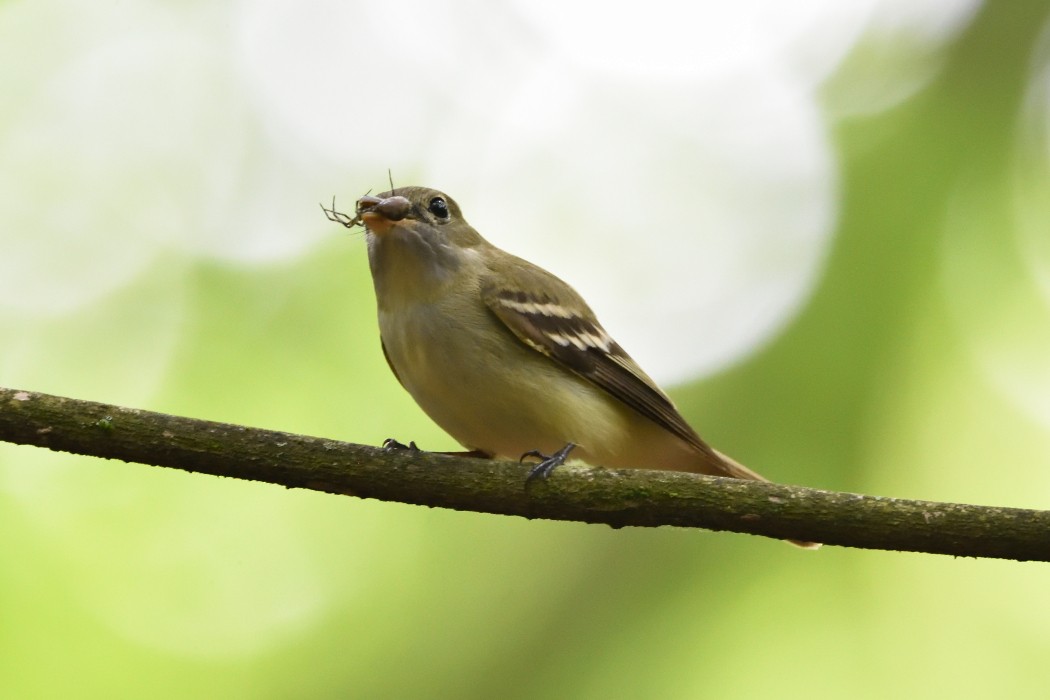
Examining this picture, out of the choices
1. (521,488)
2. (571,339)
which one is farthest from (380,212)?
(521,488)

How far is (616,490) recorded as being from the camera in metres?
3.80

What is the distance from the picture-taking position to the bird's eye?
5644 mm

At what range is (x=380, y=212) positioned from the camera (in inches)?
204

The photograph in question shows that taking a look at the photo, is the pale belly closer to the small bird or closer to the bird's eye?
the small bird

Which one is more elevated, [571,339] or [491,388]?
[571,339]

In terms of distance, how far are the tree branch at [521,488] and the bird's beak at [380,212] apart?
1.70 metres

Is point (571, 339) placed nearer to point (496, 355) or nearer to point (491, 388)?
point (496, 355)

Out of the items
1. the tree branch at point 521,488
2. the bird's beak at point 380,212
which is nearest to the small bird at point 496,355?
the bird's beak at point 380,212

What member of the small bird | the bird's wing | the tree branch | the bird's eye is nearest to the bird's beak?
the small bird

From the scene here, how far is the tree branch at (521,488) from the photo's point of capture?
3.52 meters

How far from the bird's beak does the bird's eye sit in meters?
0.36

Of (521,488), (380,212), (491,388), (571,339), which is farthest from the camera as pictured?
(571,339)

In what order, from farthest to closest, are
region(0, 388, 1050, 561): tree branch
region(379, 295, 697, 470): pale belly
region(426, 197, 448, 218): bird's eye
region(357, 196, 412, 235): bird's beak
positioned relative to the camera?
region(426, 197, 448, 218): bird's eye → region(357, 196, 412, 235): bird's beak → region(379, 295, 697, 470): pale belly → region(0, 388, 1050, 561): tree branch

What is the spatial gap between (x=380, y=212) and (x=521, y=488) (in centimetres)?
191
